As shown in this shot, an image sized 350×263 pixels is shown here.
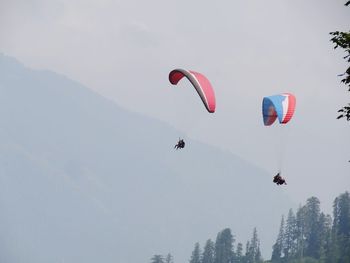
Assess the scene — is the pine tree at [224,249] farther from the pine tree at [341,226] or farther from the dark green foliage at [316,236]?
the pine tree at [341,226]

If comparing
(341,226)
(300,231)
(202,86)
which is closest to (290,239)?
(300,231)

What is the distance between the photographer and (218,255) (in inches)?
6860

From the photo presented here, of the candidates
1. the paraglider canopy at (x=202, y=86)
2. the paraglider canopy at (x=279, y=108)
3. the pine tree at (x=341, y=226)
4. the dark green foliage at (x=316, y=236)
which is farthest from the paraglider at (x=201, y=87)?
the pine tree at (x=341, y=226)

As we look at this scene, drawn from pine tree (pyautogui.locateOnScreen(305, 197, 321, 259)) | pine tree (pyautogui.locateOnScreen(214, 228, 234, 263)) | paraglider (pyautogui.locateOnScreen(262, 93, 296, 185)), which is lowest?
paraglider (pyautogui.locateOnScreen(262, 93, 296, 185))

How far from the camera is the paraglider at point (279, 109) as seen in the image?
4839cm

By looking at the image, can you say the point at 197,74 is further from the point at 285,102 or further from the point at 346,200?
the point at 346,200

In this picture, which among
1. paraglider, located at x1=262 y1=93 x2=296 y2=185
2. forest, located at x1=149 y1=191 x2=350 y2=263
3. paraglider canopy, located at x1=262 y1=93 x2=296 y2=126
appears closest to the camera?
paraglider, located at x1=262 y1=93 x2=296 y2=185

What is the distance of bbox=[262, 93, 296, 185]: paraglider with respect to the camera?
1905 inches

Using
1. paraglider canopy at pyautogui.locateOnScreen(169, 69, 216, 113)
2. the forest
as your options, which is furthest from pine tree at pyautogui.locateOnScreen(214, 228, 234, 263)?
paraglider canopy at pyautogui.locateOnScreen(169, 69, 216, 113)

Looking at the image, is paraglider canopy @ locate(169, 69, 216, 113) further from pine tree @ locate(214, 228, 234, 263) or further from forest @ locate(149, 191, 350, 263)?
pine tree @ locate(214, 228, 234, 263)

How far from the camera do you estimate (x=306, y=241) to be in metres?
174

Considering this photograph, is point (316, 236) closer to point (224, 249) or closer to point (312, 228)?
point (312, 228)

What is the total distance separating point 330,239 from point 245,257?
92.8 feet

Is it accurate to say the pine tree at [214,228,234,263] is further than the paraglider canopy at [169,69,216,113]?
Yes
